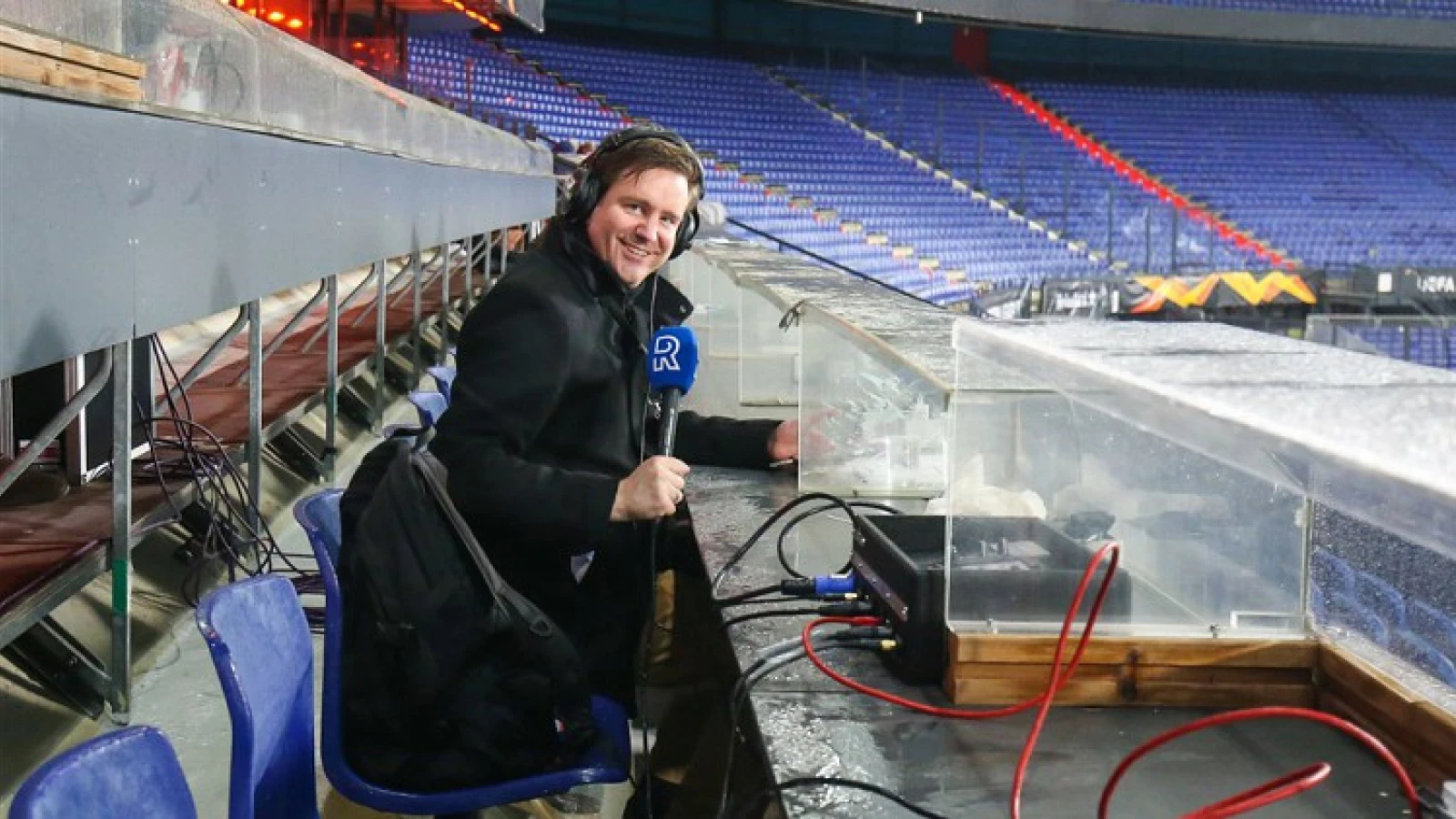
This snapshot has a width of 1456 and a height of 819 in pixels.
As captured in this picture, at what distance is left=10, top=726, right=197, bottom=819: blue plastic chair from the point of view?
99 cm

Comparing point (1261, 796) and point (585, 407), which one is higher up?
point (585, 407)

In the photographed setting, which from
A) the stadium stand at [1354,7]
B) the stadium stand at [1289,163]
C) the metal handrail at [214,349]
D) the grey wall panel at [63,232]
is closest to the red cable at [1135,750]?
the grey wall panel at [63,232]

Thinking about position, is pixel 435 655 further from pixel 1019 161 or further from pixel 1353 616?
pixel 1019 161

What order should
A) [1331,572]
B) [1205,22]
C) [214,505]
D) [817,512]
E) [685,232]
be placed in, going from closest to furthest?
1. [1331,572]
2. [817,512]
3. [685,232]
4. [214,505]
5. [1205,22]

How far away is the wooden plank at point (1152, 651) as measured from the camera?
4.41 feet

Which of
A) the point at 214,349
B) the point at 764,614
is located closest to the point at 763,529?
the point at 764,614

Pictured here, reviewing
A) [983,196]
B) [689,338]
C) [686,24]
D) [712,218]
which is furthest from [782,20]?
[689,338]

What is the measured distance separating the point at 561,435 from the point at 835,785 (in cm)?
95

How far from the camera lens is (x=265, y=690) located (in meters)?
1.58

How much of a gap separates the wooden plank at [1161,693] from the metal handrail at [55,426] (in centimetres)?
179

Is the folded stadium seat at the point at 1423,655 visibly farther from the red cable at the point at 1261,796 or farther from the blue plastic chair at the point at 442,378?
the blue plastic chair at the point at 442,378

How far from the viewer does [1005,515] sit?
4.93ft

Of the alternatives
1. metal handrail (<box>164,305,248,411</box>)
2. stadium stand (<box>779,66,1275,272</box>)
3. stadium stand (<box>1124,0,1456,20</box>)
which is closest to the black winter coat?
metal handrail (<box>164,305,248,411</box>)

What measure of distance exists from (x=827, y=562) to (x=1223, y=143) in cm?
2135
